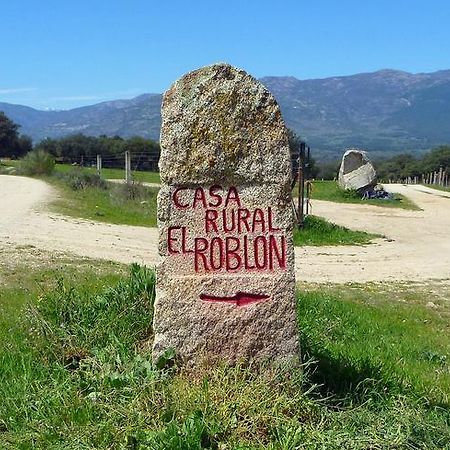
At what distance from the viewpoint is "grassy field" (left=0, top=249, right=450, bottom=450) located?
407 centimetres

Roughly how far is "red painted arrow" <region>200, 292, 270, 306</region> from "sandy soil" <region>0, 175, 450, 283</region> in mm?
6578

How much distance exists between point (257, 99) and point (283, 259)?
1080mm

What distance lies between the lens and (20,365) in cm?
510

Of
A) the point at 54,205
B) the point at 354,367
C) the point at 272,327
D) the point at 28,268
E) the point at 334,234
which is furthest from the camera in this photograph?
the point at 54,205

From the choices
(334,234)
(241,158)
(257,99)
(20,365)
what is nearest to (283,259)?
(241,158)

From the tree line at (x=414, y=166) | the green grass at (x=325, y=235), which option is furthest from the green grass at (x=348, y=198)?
the tree line at (x=414, y=166)

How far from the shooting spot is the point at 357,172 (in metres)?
29.2

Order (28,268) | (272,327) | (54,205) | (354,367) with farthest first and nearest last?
(54,205) < (28,268) < (354,367) < (272,327)

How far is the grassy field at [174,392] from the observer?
13.4ft

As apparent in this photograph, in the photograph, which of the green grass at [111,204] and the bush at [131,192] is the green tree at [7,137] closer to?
the green grass at [111,204]

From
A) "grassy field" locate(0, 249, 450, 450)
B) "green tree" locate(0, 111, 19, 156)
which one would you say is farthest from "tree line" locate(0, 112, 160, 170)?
"grassy field" locate(0, 249, 450, 450)

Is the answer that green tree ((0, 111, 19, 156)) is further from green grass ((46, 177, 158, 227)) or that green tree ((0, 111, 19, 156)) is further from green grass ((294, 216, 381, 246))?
green grass ((294, 216, 381, 246))

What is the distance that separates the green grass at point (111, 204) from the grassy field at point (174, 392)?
11.5 meters

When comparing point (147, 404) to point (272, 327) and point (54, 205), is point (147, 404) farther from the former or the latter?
point (54, 205)
